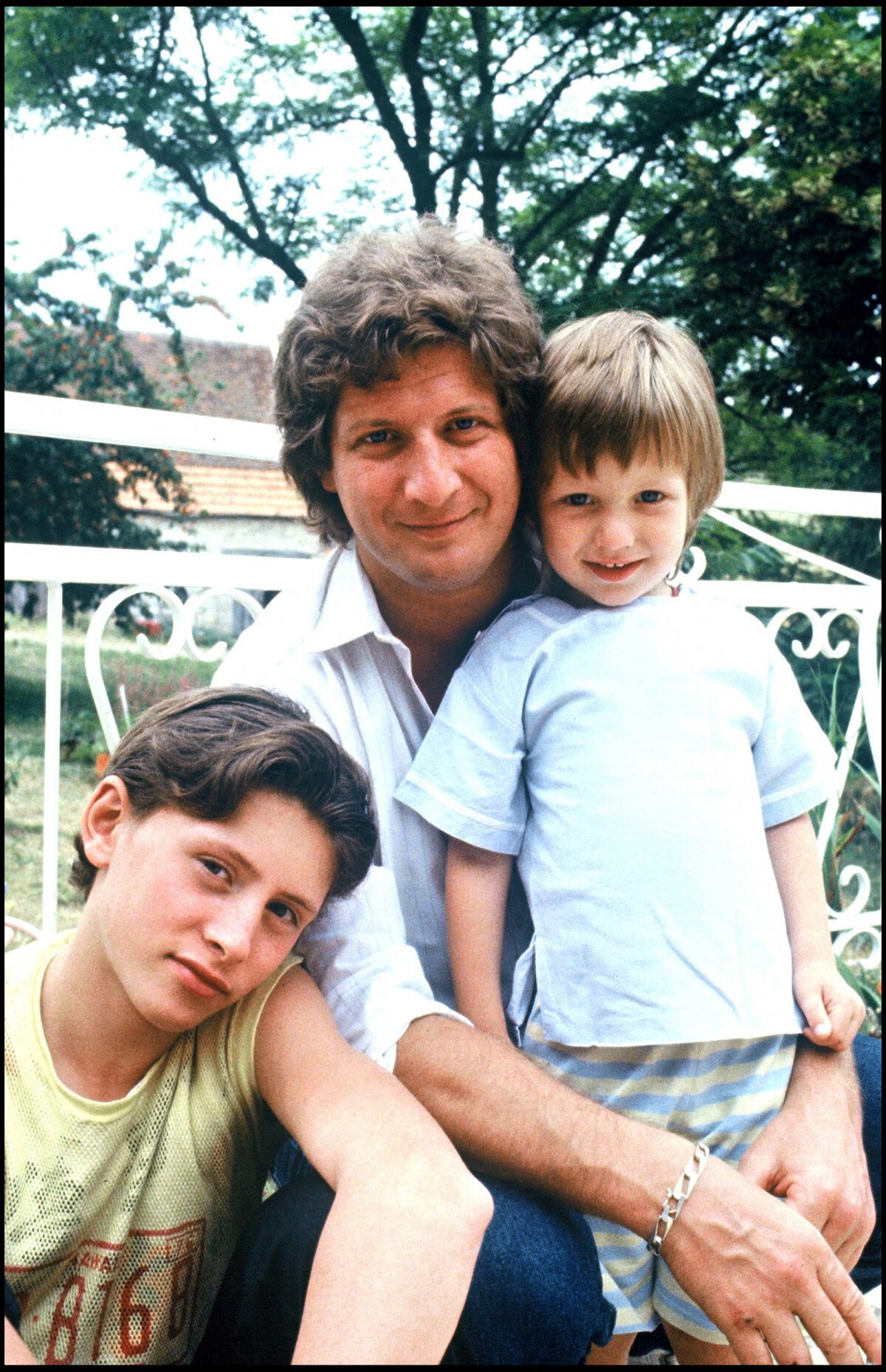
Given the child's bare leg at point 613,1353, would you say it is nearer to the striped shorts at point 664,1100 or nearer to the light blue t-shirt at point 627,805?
the striped shorts at point 664,1100

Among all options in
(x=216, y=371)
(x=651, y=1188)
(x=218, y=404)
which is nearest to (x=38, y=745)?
(x=218, y=404)

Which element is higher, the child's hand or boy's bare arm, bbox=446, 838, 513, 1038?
boy's bare arm, bbox=446, 838, 513, 1038

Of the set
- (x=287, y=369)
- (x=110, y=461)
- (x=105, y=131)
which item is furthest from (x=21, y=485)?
(x=287, y=369)

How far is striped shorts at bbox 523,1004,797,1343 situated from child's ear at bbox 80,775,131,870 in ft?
1.87

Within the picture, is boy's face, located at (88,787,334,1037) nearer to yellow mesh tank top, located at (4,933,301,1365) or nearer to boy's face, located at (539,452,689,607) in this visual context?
yellow mesh tank top, located at (4,933,301,1365)

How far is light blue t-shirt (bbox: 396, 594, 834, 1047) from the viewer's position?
1.31 meters

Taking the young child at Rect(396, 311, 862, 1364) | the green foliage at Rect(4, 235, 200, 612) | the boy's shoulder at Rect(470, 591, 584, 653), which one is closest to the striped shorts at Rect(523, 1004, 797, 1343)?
the young child at Rect(396, 311, 862, 1364)

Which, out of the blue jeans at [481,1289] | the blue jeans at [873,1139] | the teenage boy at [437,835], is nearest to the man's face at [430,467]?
the teenage boy at [437,835]

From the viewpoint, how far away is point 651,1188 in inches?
49.9

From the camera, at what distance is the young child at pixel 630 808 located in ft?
4.33

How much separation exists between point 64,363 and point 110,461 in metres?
0.61

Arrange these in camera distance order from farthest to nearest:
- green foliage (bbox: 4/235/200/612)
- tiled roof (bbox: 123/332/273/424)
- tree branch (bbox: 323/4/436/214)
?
tree branch (bbox: 323/4/436/214) < tiled roof (bbox: 123/332/273/424) < green foliage (bbox: 4/235/200/612)

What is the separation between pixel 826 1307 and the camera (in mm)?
1252

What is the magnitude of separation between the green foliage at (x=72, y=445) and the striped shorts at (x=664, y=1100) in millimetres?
4111
